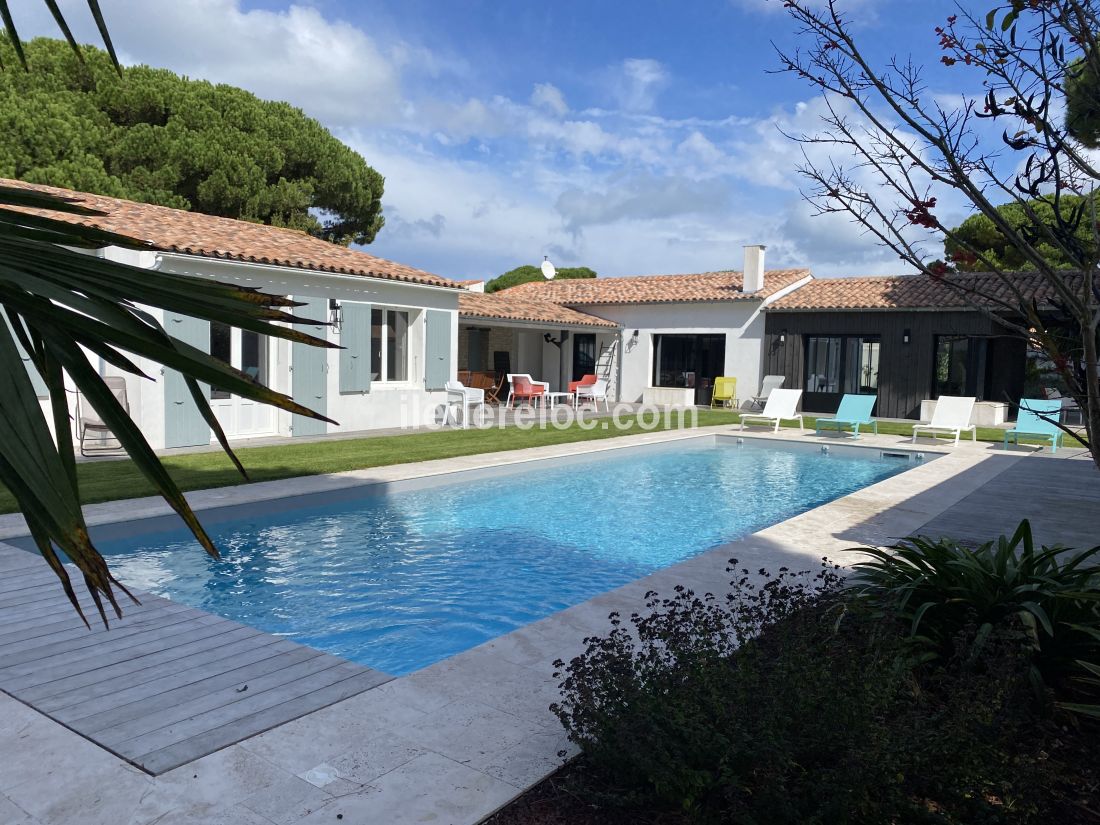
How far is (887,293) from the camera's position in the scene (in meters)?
22.7

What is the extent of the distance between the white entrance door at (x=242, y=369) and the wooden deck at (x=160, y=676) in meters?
8.44

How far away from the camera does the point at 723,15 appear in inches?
267

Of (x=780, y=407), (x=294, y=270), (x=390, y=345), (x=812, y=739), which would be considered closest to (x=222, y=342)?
(x=294, y=270)

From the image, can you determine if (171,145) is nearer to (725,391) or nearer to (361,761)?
A: (725,391)

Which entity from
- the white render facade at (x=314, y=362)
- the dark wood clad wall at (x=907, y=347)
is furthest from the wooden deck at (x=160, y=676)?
the dark wood clad wall at (x=907, y=347)

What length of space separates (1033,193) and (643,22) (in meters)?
6.58

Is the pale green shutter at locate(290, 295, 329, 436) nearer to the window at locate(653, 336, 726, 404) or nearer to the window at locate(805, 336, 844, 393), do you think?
the window at locate(653, 336, 726, 404)

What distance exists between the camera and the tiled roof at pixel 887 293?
67.3ft

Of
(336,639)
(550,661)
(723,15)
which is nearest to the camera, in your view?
(550,661)

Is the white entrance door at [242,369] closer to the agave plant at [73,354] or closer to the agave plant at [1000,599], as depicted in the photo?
the agave plant at [1000,599]

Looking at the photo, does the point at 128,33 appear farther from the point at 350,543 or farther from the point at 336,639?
the point at 350,543

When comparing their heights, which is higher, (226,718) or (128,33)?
(128,33)

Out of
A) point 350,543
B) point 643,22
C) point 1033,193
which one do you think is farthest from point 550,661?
point 643,22

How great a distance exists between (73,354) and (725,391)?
23576mm
